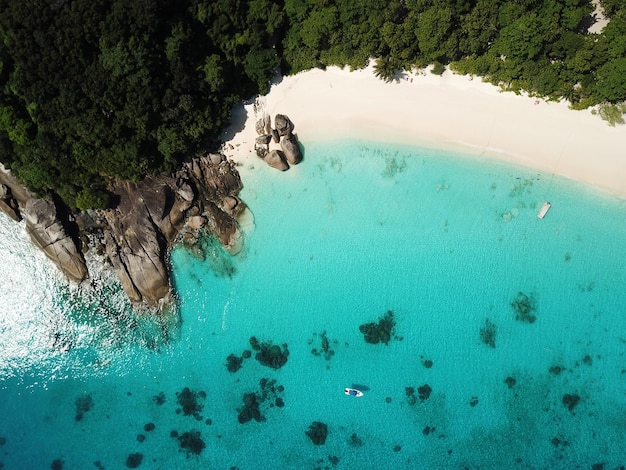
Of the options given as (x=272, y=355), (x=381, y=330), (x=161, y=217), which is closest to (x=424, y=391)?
(x=381, y=330)

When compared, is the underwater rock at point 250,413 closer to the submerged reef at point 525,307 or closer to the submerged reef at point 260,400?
the submerged reef at point 260,400

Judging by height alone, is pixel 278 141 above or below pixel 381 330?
above

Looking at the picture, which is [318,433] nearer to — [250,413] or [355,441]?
[355,441]

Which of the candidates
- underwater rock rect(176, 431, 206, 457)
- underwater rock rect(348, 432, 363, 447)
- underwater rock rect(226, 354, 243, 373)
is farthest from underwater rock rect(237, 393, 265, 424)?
underwater rock rect(348, 432, 363, 447)

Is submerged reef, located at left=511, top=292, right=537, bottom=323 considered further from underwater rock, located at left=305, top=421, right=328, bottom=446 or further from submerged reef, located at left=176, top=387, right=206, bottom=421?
submerged reef, located at left=176, top=387, right=206, bottom=421

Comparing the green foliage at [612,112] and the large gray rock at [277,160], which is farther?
the large gray rock at [277,160]

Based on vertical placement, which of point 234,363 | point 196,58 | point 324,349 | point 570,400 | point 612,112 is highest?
point 612,112

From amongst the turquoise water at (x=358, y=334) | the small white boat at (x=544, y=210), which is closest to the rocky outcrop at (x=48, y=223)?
the turquoise water at (x=358, y=334)
